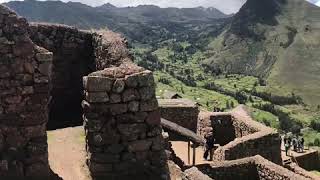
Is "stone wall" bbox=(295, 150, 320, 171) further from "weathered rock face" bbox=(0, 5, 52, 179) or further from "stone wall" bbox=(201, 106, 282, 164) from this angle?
"weathered rock face" bbox=(0, 5, 52, 179)

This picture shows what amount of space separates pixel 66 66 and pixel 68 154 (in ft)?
19.6

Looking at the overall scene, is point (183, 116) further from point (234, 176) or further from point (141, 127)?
point (141, 127)

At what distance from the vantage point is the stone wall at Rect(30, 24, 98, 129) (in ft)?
64.6

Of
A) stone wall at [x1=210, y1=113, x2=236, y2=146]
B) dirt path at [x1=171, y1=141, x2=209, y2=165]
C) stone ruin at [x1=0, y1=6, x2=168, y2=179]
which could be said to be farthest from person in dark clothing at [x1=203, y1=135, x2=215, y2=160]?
stone ruin at [x1=0, y1=6, x2=168, y2=179]

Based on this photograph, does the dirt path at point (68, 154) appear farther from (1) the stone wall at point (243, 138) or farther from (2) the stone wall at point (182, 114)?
(2) the stone wall at point (182, 114)

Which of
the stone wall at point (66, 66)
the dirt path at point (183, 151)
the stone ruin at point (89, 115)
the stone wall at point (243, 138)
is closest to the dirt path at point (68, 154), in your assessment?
the stone ruin at point (89, 115)

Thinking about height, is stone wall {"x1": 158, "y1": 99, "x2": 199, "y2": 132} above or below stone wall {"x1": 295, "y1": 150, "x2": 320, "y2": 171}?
above

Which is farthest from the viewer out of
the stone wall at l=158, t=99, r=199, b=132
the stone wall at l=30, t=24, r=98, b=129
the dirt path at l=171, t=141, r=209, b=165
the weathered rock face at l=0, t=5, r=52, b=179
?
the stone wall at l=158, t=99, r=199, b=132

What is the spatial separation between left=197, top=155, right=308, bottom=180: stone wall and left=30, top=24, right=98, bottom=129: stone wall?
5.14 metres

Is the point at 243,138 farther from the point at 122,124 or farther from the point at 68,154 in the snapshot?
the point at 122,124

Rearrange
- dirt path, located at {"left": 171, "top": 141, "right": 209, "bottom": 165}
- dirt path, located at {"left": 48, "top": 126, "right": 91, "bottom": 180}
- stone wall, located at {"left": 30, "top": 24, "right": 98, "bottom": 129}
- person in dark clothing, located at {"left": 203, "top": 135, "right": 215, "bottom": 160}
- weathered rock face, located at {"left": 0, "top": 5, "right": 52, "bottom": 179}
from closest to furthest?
weathered rock face, located at {"left": 0, "top": 5, "right": 52, "bottom": 179} → dirt path, located at {"left": 48, "top": 126, "right": 91, "bottom": 180} → stone wall, located at {"left": 30, "top": 24, "right": 98, "bottom": 129} → dirt path, located at {"left": 171, "top": 141, "right": 209, "bottom": 165} → person in dark clothing, located at {"left": 203, "top": 135, "right": 215, "bottom": 160}

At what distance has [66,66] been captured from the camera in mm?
19859

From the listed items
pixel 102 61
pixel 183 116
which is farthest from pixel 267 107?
pixel 102 61

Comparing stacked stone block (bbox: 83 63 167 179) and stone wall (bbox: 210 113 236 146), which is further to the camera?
stone wall (bbox: 210 113 236 146)
